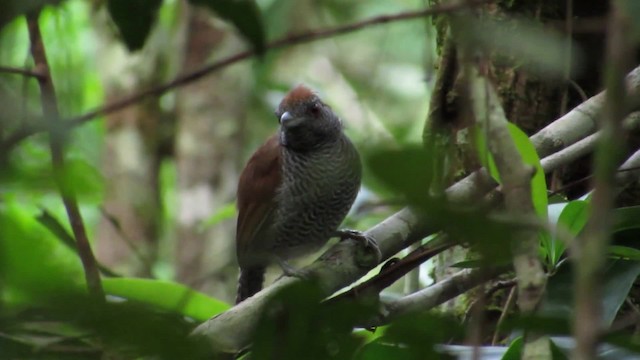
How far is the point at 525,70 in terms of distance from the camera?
3.14 metres

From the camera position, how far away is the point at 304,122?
3.95 meters

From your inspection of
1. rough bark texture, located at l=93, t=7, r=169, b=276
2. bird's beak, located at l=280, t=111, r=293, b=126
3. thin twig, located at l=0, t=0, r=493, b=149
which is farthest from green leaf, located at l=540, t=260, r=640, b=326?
rough bark texture, located at l=93, t=7, r=169, b=276

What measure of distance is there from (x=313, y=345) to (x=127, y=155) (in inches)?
245

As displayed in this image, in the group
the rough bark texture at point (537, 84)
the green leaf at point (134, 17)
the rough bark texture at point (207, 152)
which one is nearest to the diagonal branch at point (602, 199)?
the green leaf at point (134, 17)

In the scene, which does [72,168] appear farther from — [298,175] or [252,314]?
[298,175]

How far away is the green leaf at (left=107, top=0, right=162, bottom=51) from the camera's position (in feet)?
4.11

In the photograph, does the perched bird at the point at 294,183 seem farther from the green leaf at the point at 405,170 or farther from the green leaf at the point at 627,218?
the green leaf at the point at 405,170

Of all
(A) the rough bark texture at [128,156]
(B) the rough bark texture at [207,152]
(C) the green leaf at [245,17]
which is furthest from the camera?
(A) the rough bark texture at [128,156]

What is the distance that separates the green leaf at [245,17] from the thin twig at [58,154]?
225 mm

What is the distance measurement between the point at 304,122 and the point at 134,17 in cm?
269

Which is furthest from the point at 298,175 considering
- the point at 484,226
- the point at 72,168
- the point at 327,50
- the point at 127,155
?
the point at 327,50

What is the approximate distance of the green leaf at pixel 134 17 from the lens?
4.11ft

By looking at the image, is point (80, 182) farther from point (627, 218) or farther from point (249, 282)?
point (249, 282)

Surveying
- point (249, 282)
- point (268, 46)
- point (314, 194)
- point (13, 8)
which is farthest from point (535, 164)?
point (249, 282)
